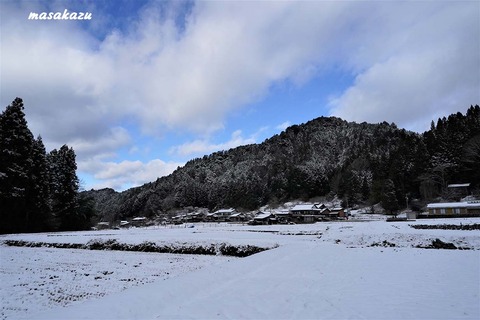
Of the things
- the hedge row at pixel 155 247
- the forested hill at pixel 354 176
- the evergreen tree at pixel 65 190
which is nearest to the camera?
the hedge row at pixel 155 247

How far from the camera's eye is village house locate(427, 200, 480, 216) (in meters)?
49.2

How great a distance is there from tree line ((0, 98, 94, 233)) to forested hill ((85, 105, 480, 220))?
24.8m

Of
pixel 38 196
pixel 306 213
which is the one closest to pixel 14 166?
pixel 38 196

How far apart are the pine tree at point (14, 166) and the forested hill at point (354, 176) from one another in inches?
1420


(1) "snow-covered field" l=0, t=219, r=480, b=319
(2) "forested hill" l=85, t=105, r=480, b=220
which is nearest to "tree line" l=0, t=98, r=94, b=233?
(2) "forested hill" l=85, t=105, r=480, b=220

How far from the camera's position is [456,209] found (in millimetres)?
51281

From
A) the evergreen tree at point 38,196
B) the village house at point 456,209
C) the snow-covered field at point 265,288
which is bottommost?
the village house at point 456,209

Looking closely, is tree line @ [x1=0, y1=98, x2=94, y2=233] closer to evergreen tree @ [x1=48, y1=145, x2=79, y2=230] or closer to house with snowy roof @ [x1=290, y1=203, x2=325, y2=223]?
evergreen tree @ [x1=48, y1=145, x2=79, y2=230]

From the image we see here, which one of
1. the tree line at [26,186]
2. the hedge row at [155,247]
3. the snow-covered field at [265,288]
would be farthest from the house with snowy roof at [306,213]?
the snow-covered field at [265,288]

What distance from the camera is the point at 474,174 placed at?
66.9 meters

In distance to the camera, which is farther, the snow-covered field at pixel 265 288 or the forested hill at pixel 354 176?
the forested hill at pixel 354 176

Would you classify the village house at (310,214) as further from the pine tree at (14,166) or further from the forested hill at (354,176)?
the pine tree at (14,166)

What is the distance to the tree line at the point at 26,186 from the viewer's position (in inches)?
1543

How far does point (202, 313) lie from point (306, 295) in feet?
10.9
